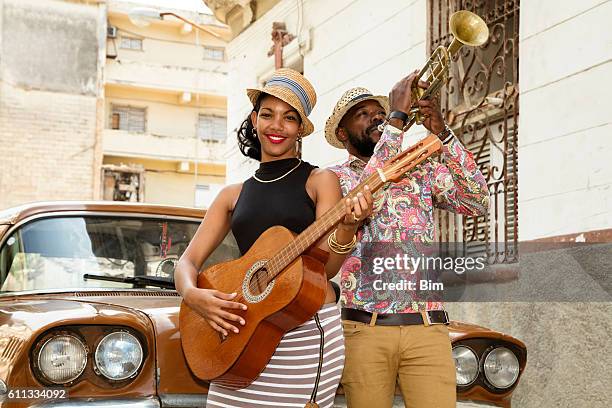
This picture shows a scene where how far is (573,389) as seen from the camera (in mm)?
4859

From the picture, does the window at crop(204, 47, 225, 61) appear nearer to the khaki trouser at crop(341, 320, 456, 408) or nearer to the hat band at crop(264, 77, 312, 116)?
the hat band at crop(264, 77, 312, 116)

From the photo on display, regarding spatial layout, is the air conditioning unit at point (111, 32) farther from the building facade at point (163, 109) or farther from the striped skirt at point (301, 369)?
the striped skirt at point (301, 369)

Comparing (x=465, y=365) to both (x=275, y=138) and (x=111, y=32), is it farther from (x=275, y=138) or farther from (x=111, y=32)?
(x=111, y=32)

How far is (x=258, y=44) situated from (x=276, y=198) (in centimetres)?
792

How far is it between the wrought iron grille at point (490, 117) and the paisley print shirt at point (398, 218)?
108 inches

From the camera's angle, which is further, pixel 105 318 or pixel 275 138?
pixel 105 318

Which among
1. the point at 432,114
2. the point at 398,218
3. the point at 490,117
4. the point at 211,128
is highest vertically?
the point at 211,128

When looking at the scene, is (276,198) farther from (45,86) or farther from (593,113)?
(45,86)

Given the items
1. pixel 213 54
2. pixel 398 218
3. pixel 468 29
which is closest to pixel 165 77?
pixel 213 54

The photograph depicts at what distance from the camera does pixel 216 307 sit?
2.58 m

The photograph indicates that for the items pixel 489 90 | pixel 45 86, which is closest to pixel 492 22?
pixel 489 90

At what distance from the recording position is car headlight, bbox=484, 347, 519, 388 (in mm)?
3375

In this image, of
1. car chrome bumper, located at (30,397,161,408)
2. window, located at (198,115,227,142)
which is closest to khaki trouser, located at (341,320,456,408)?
car chrome bumper, located at (30,397,161,408)

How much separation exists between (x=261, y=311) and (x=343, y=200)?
415 millimetres
